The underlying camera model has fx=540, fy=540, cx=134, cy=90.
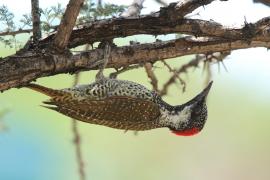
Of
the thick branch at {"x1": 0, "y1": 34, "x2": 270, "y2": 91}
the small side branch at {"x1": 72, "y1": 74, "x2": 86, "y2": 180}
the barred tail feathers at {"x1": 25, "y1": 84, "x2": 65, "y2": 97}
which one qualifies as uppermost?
the thick branch at {"x1": 0, "y1": 34, "x2": 270, "y2": 91}

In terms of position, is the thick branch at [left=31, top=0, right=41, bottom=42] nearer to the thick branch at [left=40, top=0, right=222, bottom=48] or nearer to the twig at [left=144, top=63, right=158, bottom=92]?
the thick branch at [left=40, top=0, right=222, bottom=48]

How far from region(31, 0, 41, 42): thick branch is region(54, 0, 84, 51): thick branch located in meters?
0.14

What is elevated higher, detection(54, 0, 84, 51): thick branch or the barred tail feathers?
detection(54, 0, 84, 51): thick branch

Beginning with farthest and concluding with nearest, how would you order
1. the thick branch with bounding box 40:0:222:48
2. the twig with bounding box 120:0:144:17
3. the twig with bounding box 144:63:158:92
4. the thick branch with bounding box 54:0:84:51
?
the twig with bounding box 144:63:158:92
the twig with bounding box 120:0:144:17
the thick branch with bounding box 40:0:222:48
the thick branch with bounding box 54:0:84:51

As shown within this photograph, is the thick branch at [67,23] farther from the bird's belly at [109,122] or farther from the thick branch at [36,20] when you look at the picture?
the bird's belly at [109,122]

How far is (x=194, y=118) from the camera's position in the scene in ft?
13.6

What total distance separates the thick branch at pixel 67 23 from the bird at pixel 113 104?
0.33m

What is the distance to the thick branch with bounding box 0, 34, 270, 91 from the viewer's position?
283cm

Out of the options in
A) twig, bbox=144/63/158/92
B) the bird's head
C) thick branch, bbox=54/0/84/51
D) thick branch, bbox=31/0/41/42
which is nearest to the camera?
thick branch, bbox=54/0/84/51

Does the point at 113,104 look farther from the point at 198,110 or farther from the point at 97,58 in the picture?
the point at 198,110

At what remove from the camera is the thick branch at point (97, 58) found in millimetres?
2828

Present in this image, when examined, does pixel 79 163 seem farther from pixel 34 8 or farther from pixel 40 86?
pixel 34 8

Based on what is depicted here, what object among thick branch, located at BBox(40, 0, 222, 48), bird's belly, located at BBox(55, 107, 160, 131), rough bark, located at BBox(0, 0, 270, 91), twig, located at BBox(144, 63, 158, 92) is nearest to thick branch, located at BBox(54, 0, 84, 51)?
rough bark, located at BBox(0, 0, 270, 91)

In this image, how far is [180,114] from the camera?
13.8 feet
